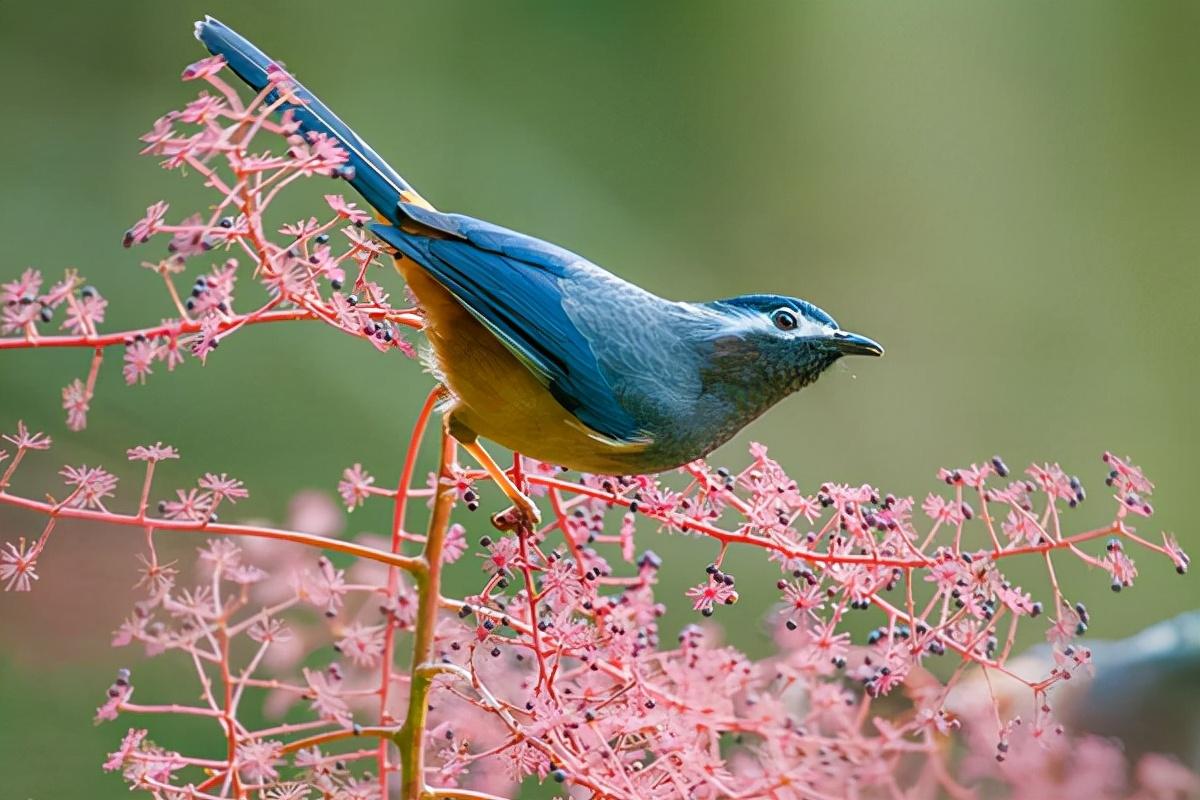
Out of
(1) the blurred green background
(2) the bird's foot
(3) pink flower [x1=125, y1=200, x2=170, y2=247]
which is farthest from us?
(1) the blurred green background

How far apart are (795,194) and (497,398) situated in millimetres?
1204

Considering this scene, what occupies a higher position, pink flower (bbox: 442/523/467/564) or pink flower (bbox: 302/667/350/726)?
pink flower (bbox: 442/523/467/564)

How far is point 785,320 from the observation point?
2.41 ft

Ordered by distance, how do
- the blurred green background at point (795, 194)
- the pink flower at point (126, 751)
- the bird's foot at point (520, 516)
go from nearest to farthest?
the pink flower at point (126, 751), the bird's foot at point (520, 516), the blurred green background at point (795, 194)

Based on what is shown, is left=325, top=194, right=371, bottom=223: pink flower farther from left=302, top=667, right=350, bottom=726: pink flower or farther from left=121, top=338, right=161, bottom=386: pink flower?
left=302, top=667, right=350, bottom=726: pink flower

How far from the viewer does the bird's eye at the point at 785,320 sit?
28.9 inches

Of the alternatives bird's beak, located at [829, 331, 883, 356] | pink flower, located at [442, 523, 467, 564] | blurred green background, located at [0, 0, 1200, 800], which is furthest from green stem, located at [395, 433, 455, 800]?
blurred green background, located at [0, 0, 1200, 800]

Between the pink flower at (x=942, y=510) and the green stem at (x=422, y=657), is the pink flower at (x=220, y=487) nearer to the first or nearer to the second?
the green stem at (x=422, y=657)

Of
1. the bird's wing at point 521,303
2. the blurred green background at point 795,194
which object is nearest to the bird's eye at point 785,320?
the bird's wing at point 521,303

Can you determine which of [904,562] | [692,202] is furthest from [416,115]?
[904,562]

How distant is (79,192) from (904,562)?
1166mm

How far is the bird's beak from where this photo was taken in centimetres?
70

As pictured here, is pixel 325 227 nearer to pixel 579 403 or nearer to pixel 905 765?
pixel 579 403

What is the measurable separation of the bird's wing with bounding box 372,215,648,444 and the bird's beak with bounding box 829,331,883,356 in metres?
0.13
